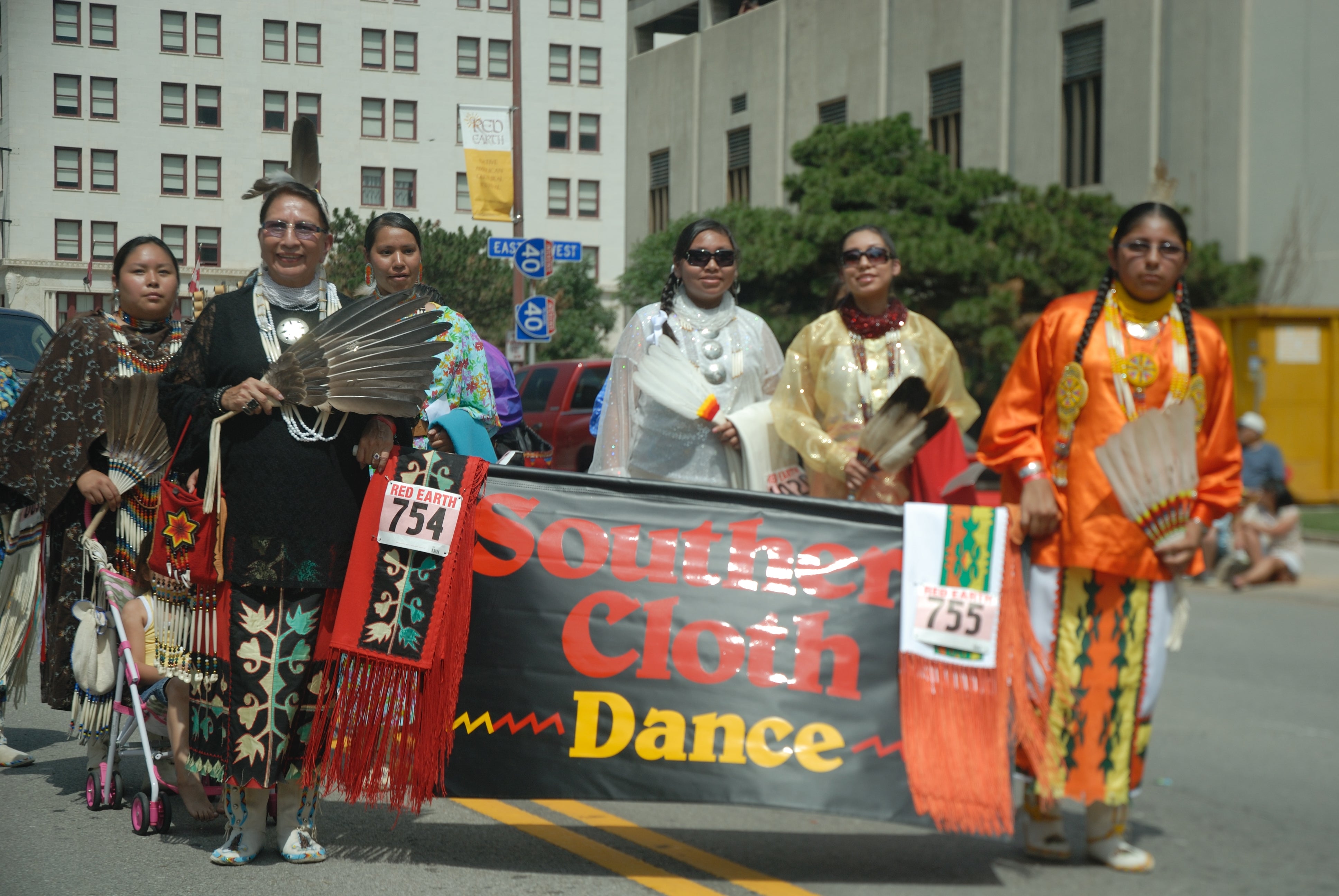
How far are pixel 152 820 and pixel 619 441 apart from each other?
2.02m

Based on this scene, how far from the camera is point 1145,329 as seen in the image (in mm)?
3801

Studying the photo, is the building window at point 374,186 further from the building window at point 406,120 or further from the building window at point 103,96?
the building window at point 103,96

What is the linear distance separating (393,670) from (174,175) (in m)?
1.67

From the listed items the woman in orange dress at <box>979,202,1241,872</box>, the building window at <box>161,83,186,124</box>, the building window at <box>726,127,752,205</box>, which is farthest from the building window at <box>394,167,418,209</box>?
the building window at <box>726,127,752,205</box>

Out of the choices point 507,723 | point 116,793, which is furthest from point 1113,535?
point 116,793

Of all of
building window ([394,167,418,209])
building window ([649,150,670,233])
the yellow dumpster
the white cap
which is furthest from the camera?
the yellow dumpster

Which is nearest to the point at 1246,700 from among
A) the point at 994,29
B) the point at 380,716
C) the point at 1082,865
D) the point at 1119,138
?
the point at 1082,865

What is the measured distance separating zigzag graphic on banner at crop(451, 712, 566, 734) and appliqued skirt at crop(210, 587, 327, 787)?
0.46 m

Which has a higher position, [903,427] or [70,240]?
[70,240]

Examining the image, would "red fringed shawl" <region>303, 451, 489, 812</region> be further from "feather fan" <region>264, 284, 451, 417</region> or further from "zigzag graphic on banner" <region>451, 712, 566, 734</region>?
"feather fan" <region>264, 284, 451, 417</region>

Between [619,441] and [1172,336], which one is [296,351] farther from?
[1172,336]

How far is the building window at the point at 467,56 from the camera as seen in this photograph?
4.10 m

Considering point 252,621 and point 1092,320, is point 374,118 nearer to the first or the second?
point 252,621

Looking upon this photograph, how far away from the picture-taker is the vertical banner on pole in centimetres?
411
